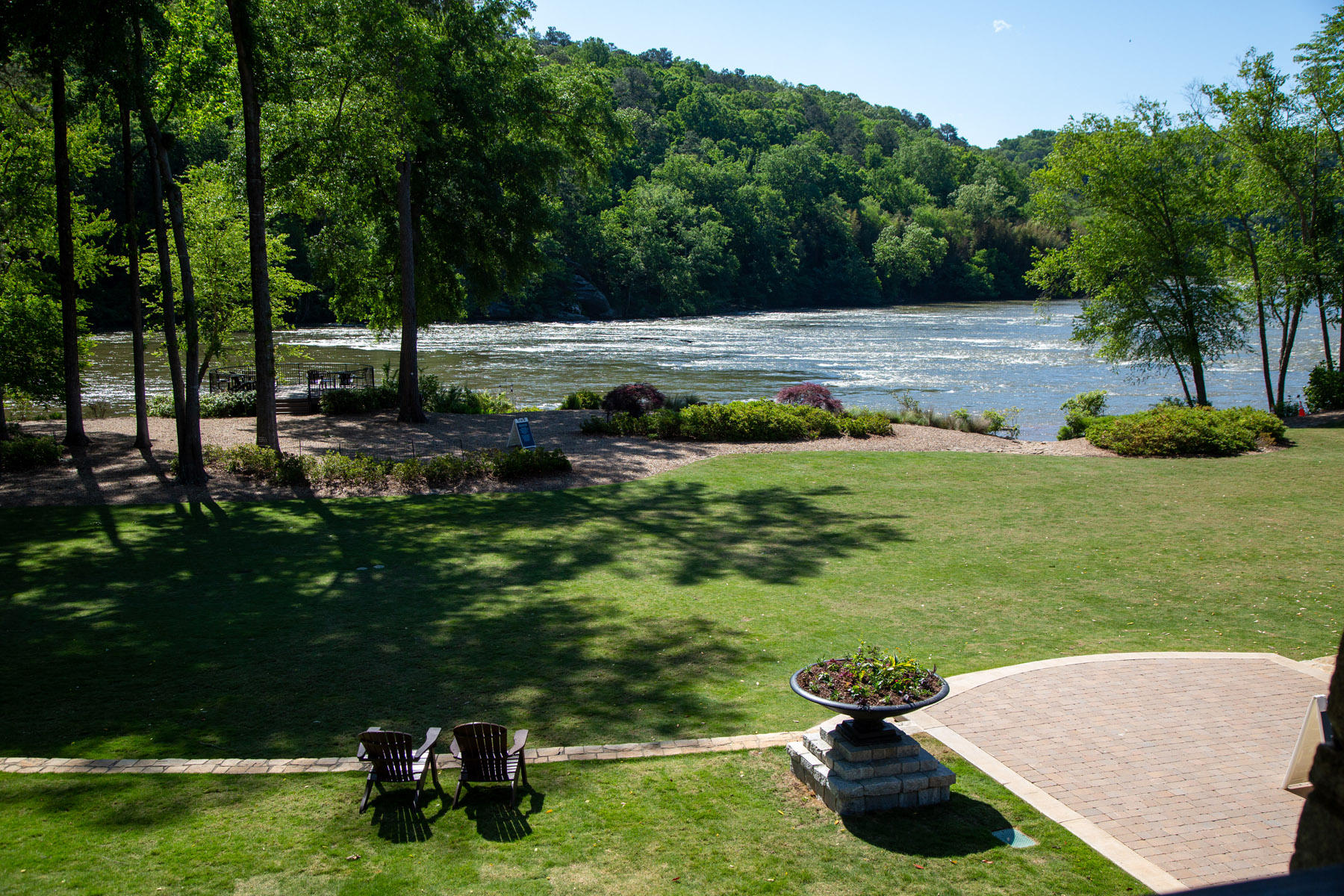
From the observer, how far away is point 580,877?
511 centimetres

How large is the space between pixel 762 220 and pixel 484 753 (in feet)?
327

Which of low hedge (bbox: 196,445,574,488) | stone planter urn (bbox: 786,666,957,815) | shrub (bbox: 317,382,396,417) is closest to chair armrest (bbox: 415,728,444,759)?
stone planter urn (bbox: 786,666,957,815)

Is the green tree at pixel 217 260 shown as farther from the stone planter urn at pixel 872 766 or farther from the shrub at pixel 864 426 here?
the stone planter urn at pixel 872 766

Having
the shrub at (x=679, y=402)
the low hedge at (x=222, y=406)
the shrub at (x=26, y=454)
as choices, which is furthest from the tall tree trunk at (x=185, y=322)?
the shrub at (x=679, y=402)

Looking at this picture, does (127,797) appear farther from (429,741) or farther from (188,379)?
(188,379)

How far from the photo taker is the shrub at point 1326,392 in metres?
26.9

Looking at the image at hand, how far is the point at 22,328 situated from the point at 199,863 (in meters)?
21.8

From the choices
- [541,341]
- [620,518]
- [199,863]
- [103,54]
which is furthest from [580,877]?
[541,341]

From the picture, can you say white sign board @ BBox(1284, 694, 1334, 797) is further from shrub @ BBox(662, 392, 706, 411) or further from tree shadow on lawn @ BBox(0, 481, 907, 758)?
shrub @ BBox(662, 392, 706, 411)

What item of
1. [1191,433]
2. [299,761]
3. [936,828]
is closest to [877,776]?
[936,828]

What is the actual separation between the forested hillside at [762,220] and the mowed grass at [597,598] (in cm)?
5279

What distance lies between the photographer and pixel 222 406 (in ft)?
83.4

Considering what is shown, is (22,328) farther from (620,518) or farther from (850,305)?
(850,305)

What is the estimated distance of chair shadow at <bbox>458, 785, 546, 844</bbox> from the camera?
5.67m
